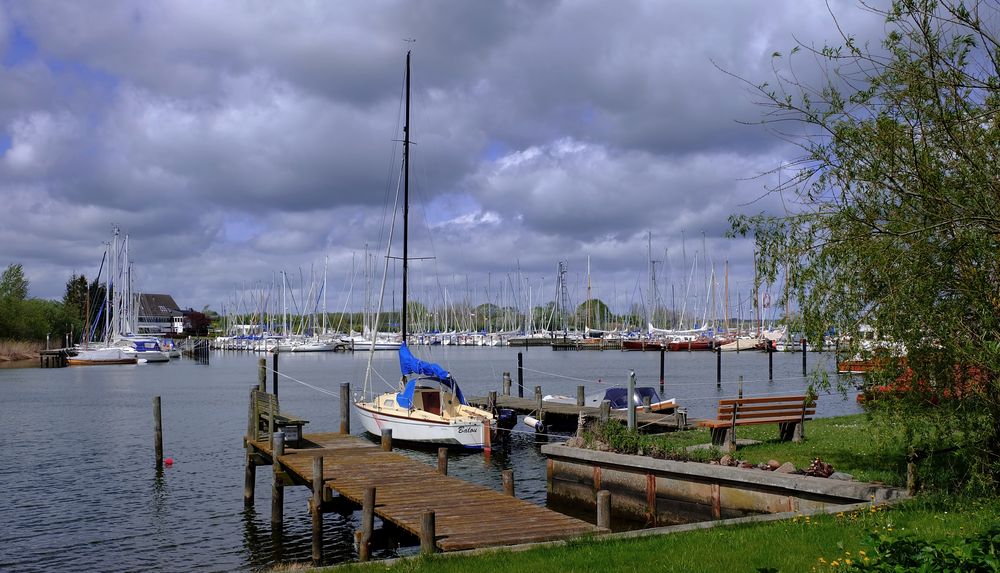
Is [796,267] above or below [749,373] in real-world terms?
above

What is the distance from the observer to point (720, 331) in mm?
145250

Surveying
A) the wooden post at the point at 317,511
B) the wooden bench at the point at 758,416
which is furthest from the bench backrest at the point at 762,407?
the wooden post at the point at 317,511

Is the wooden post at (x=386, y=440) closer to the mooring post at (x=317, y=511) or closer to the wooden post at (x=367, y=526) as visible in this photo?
the mooring post at (x=317, y=511)

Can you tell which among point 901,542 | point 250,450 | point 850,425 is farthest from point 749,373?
point 901,542

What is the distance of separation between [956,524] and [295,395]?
5484cm

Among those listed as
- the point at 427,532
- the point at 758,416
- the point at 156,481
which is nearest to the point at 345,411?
the point at 156,481

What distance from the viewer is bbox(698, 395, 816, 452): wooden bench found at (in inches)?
822

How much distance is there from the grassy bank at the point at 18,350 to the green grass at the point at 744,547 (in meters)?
122

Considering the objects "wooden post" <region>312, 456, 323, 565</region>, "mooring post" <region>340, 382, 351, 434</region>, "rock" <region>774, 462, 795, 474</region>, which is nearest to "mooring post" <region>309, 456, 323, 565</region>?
"wooden post" <region>312, 456, 323, 565</region>

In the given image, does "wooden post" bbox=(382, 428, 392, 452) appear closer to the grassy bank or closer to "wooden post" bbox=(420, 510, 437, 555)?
"wooden post" bbox=(420, 510, 437, 555)

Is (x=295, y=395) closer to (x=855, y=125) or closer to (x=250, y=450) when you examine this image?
(x=250, y=450)

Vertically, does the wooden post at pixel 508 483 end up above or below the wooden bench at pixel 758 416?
below

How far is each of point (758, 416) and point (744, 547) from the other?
35.6 feet

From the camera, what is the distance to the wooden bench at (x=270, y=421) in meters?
23.1
